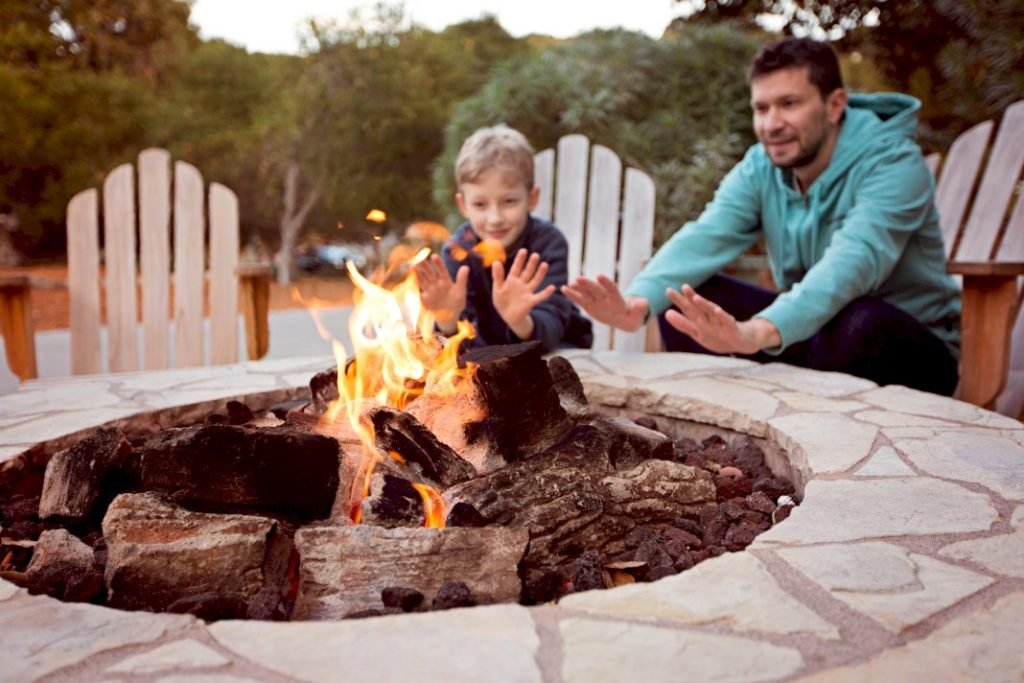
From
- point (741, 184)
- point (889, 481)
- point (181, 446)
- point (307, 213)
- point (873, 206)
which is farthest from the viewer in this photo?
point (307, 213)

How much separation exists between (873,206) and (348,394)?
2.20 metres

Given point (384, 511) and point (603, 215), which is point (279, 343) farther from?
point (384, 511)

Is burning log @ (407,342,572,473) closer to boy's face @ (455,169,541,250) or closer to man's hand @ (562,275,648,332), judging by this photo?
man's hand @ (562,275,648,332)

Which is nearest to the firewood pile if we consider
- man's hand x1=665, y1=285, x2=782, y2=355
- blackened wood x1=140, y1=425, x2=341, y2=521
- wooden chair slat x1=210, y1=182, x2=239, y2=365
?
Result: blackened wood x1=140, y1=425, x2=341, y2=521

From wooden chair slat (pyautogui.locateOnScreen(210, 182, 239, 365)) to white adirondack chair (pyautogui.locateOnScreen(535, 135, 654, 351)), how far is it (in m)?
1.81

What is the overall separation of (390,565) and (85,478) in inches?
32.8

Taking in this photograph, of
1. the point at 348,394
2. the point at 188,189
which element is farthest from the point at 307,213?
the point at 348,394

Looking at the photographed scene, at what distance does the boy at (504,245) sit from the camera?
11.2 ft

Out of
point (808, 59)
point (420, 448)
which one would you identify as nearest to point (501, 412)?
point (420, 448)

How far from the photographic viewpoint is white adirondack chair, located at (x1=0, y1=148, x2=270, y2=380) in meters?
4.32

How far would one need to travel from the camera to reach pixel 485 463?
202cm

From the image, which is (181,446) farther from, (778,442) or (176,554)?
(778,442)

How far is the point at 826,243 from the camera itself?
11.5 ft

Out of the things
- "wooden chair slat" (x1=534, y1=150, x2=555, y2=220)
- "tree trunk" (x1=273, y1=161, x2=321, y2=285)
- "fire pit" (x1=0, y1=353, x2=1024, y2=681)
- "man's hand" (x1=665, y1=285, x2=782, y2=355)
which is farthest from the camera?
"tree trunk" (x1=273, y1=161, x2=321, y2=285)
